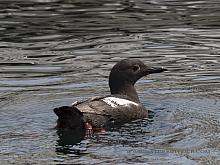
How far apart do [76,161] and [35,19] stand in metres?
10.4

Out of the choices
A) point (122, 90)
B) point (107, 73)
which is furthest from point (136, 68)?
point (107, 73)

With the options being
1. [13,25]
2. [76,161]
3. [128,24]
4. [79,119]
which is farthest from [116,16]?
[76,161]

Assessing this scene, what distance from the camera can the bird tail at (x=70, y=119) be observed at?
1059 centimetres

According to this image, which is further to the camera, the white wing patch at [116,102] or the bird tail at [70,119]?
the white wing patch at [116,102]

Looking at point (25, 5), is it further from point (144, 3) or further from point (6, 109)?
point (6, 109)

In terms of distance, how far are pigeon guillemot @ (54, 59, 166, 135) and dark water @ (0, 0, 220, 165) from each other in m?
0.18

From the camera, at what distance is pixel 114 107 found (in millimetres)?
11289

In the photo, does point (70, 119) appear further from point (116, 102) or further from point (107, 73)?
point (107, 73)

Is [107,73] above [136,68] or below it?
below

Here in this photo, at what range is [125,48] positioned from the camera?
16.8 metres

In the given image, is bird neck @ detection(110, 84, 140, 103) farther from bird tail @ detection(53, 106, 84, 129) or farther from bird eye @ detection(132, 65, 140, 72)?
bird tail @ detection(53, 106, 84, 129)

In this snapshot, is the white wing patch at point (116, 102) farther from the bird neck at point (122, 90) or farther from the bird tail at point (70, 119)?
the bird tail at point (70, 119)

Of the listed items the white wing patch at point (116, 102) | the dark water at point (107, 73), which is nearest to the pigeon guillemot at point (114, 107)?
the white wing patch at point (116, 102)

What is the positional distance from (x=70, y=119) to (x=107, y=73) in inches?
162
